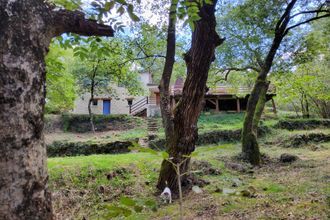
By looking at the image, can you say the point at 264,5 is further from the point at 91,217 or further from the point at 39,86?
the point at 39,86

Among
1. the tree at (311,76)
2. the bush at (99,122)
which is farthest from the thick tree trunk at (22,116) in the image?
the bush at (99,122)

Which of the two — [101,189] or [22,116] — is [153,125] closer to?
[101,189]

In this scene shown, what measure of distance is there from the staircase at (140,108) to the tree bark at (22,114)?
23789 mm

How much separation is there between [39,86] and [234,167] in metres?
7.64

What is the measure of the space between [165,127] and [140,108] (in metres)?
20.4

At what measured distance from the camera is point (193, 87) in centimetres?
507

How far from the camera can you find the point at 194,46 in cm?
500

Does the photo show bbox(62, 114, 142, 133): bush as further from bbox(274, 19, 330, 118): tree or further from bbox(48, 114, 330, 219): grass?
bbox(48, 114, 330, 219): grass

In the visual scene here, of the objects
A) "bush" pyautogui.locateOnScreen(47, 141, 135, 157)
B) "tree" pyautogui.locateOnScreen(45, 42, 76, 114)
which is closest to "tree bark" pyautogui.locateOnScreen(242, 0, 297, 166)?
"tree" pyautogui.locateOnScreen(45, 42, 76, 114)

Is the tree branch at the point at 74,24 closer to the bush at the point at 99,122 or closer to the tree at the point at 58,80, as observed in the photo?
the tree at the point at 58,80

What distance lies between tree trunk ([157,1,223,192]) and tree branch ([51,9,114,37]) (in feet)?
Result: 11.1

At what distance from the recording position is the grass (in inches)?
156

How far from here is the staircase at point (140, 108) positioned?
25.2m

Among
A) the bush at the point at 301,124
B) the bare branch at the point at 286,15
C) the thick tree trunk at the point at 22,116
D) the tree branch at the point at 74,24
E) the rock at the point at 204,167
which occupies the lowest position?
the rock at the point at 204,167
